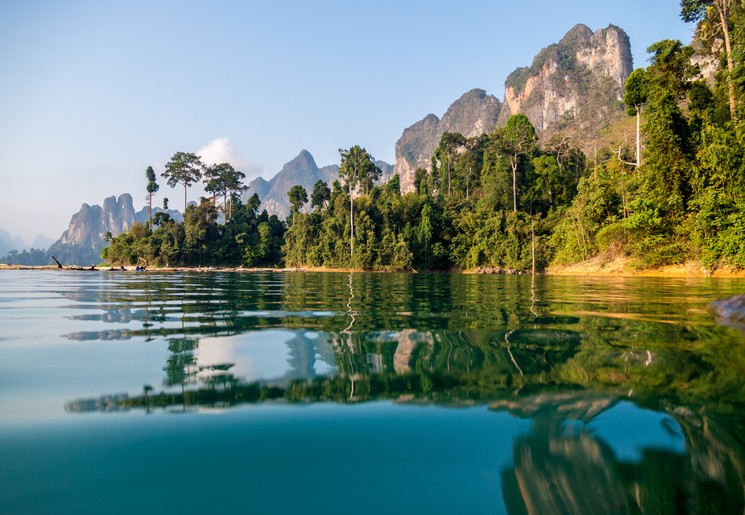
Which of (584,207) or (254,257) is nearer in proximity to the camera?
(584,207)

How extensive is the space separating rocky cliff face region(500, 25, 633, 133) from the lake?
339 feet

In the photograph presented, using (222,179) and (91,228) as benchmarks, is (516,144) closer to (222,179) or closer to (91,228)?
(222,179)

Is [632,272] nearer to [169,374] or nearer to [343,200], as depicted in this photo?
[169,374]

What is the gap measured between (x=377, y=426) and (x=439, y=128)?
578ft

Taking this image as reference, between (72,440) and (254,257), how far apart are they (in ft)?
182

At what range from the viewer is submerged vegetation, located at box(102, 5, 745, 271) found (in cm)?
1842

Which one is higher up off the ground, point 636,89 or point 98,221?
point 98,221

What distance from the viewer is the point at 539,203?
42.7m

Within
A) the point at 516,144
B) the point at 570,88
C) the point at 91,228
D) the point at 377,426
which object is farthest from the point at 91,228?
the point at 377,426

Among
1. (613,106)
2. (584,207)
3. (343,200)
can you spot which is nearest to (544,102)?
(613,106)

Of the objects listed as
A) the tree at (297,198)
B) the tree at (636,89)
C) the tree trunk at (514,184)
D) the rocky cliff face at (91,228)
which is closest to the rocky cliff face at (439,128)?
the tree at (297,198)

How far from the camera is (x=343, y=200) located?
49281 mm

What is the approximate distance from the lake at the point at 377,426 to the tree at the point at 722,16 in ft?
71.7

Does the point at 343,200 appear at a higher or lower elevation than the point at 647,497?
higher
